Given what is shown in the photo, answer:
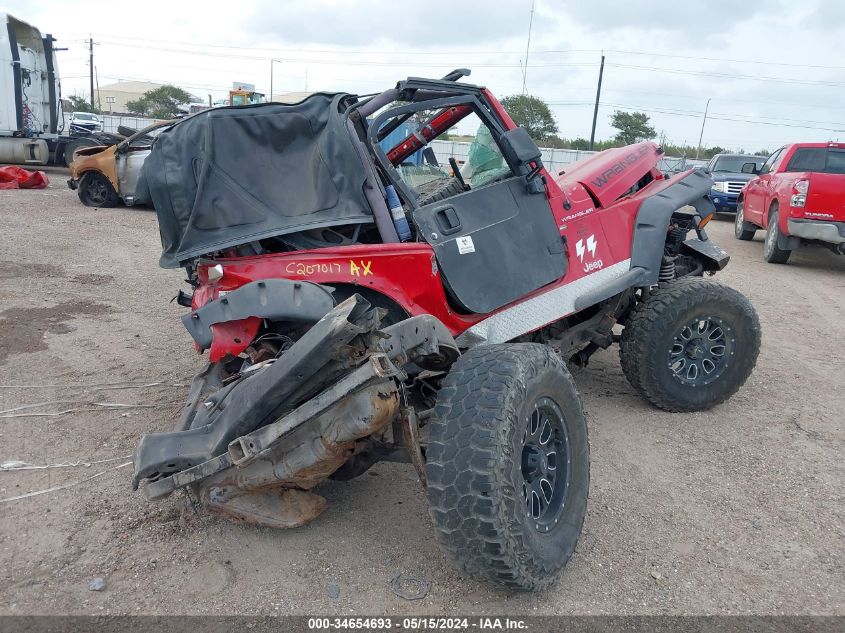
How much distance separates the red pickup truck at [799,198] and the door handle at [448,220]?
8.33 m

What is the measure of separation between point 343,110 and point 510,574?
2.65 meters

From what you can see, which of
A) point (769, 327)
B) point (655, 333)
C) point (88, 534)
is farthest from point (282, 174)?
point (769, 327)

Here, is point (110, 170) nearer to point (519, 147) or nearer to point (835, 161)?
point (519, 147)

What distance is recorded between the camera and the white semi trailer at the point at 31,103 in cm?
1741

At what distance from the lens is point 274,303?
350cm

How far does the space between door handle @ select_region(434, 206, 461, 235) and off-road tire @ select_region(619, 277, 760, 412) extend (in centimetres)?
172

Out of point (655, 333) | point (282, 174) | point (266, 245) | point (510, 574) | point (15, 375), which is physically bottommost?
point (15, 375)

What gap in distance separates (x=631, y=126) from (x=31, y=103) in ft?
110

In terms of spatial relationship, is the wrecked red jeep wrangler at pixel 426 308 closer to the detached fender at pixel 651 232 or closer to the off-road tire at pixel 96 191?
the detached fender at pixel 651 232

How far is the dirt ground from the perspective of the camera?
10.1 ft

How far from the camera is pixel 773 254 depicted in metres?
11.5

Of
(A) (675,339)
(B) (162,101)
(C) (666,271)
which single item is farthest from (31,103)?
(B) (162,101)

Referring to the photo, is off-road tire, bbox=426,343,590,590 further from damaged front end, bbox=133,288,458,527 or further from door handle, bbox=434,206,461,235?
door handle, bbox=434,206,461,235

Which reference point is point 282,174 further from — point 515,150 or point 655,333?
point 655,333
